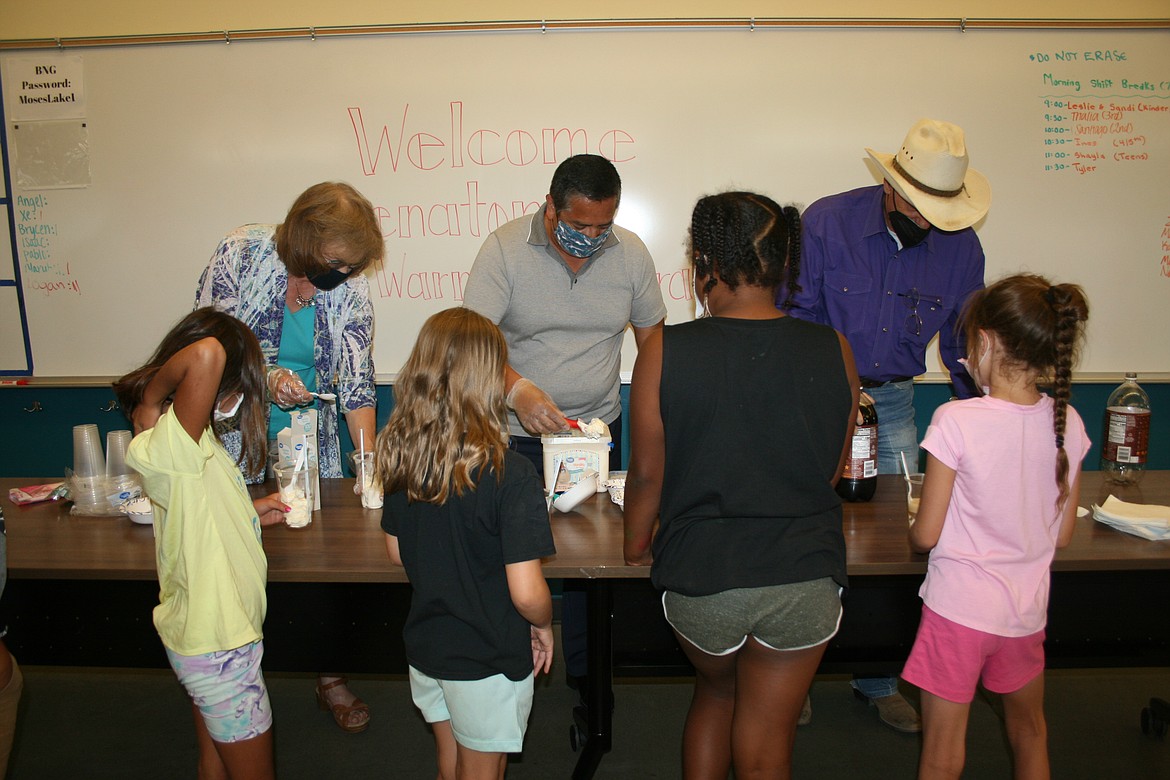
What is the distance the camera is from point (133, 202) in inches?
142

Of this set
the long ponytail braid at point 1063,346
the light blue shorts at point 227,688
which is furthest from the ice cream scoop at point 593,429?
the long ponytail braid at point 1063,346

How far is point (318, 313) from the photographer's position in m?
2.52

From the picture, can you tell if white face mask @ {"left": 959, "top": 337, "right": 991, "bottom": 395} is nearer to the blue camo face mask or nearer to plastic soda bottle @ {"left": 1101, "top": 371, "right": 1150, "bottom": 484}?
plastic soda bottle @ {"left": 1101, "top": 371, "right": 1150, "bottom": 484}

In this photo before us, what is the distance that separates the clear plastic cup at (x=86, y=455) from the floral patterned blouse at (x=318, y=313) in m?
0.34

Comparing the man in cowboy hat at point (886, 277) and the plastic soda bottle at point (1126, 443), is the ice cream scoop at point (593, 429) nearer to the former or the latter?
the man in cowboy hat at point (886, 277)

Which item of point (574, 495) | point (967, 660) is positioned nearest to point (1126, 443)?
point (967, 660)

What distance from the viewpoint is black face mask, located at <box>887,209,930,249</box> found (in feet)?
7.96

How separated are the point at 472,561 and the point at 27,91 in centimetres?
347

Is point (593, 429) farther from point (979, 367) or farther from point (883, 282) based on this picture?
point (883, 282)

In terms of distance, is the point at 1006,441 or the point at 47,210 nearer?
the point at 1006,441

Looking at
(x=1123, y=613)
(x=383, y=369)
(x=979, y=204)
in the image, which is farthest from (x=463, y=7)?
(x=1123, y=613)

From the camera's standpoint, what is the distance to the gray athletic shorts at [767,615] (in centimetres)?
144

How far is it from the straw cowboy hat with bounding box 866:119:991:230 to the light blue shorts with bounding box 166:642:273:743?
212cm

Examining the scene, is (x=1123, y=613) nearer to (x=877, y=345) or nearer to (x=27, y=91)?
(x=877, y=345)
